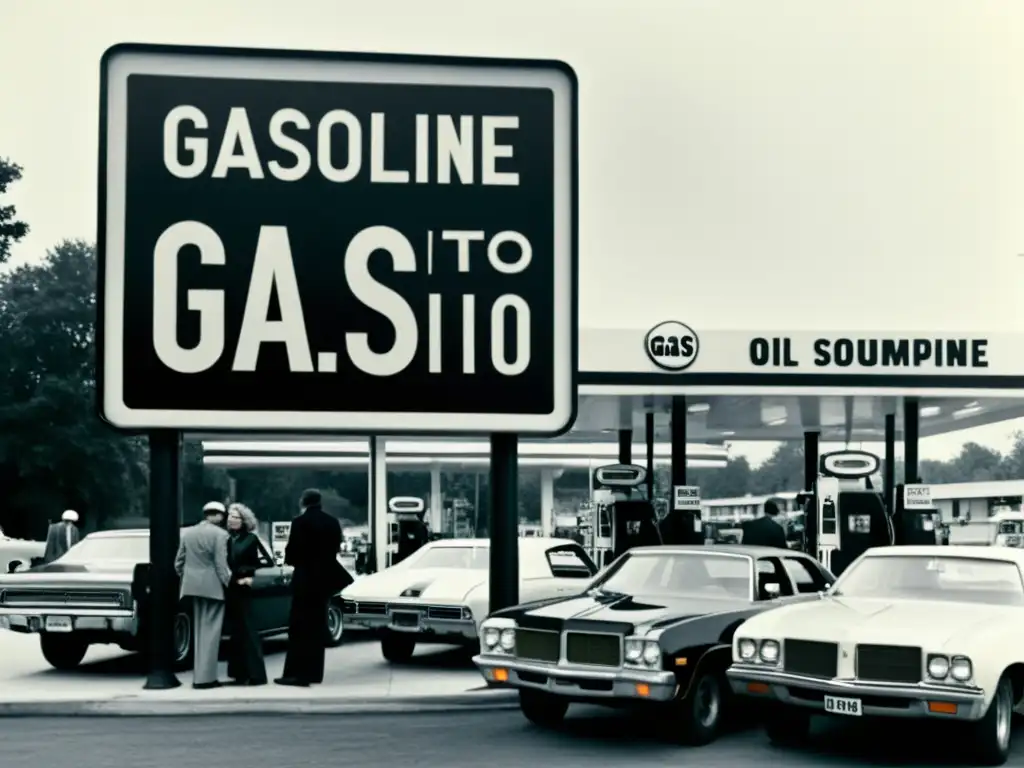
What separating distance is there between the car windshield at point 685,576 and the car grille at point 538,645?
4.15 feet

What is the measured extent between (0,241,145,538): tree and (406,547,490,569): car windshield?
160 feet

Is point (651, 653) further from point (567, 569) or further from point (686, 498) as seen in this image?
point (686, 498)

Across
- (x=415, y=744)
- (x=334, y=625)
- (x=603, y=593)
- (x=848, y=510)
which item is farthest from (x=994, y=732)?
(x=848, y=510)

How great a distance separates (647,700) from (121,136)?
727 centimetres

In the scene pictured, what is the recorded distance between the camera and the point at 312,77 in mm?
13398

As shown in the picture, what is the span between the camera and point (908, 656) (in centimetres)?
939

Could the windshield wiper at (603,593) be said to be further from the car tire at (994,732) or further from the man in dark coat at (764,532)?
the man in dark coat at (764,532)

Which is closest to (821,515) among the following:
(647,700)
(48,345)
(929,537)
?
(929,537)

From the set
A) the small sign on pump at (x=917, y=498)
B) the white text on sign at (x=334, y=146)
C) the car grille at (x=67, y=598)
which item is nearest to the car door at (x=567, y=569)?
the car grille at (x=67, y=598)

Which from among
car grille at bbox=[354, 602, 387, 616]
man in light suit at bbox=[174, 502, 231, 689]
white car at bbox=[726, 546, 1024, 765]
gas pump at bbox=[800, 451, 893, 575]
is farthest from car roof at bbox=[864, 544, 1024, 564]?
gas pump at bbox=[800, 451, 893, 575]

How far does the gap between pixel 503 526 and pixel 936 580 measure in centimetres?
426

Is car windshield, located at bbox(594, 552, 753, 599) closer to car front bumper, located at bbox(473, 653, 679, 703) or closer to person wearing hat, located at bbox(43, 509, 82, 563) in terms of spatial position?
car front bumper, located at bbox(473, 653, 679, 703)

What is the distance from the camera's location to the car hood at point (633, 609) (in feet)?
34.3

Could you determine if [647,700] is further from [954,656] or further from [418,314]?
[418,314]
